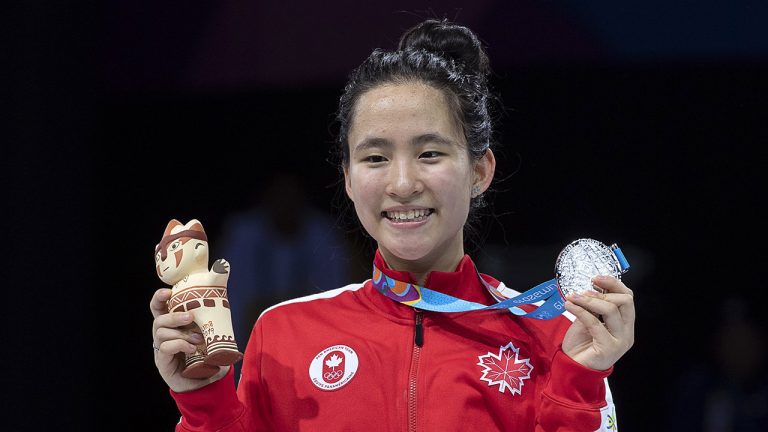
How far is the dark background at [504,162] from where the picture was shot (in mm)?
3225

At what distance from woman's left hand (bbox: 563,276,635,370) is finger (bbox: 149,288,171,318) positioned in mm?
699

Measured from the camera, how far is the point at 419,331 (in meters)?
1.85

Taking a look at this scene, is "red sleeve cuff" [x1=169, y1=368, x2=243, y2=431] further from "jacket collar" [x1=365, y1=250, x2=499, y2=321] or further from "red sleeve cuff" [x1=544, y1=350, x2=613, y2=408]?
"red sleeve cuff" [x1=544, y1=350, x2=613, y2=408]

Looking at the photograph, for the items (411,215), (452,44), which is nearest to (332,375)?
(411,215)

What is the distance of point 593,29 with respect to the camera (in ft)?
10.6

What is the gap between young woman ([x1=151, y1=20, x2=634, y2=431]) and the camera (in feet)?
5.52

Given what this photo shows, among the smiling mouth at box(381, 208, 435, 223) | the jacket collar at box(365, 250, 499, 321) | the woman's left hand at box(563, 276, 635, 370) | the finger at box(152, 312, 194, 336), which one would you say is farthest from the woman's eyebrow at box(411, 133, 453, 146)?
the finger at box(152, 312, 194, 336)

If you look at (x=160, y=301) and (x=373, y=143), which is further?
(x=373, y=143)

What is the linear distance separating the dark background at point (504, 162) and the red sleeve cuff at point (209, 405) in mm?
1376

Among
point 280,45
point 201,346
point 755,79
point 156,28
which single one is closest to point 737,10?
point 755,79

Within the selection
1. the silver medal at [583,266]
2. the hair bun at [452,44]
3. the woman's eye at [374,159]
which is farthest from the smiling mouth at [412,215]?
the hair bun at [452,44]

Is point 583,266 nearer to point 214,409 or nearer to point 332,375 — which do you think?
point 332,375

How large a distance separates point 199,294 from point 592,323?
2.21ft

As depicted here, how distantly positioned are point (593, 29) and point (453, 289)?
1.65m
